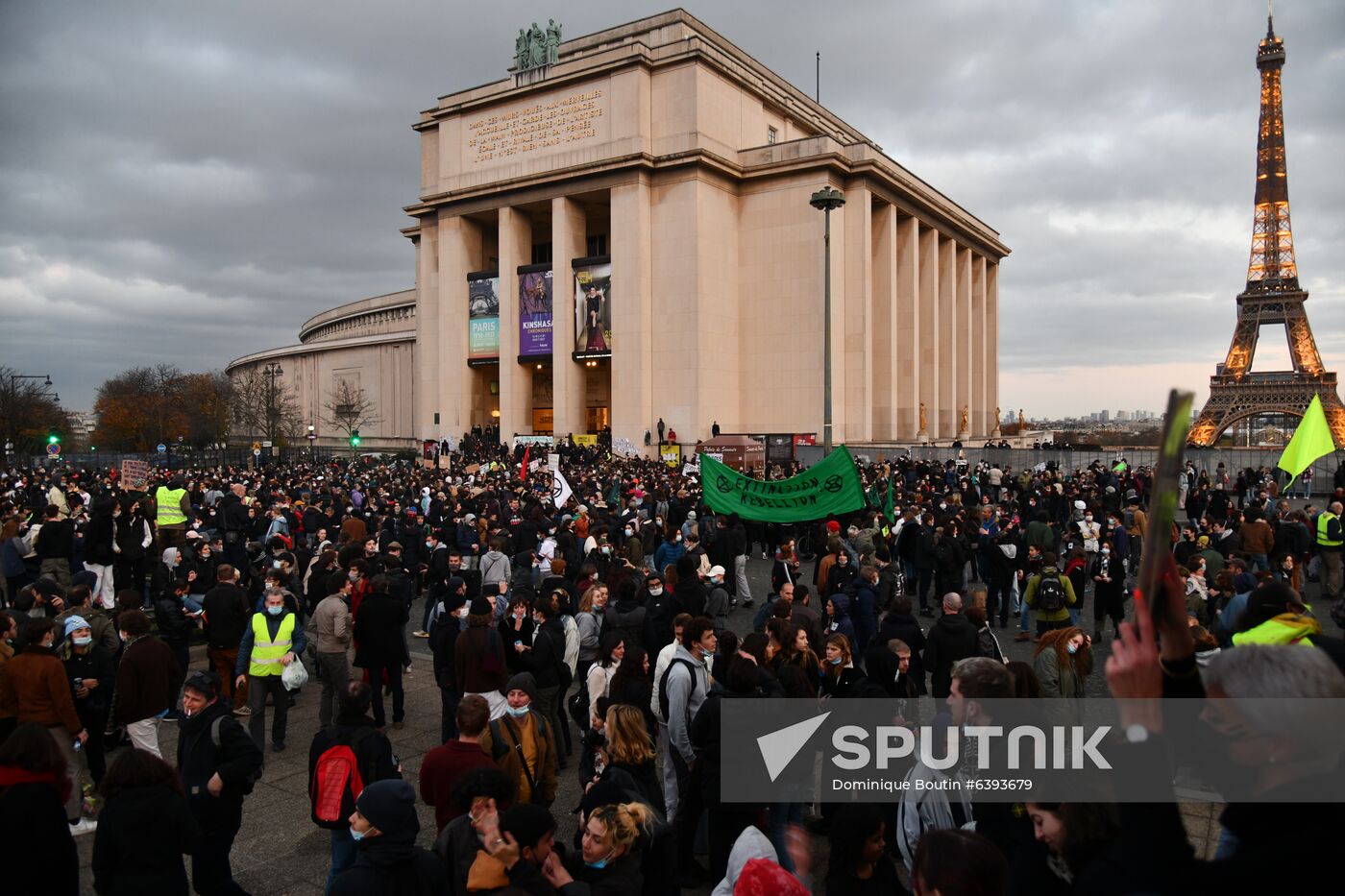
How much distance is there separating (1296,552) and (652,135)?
3638 centimetres

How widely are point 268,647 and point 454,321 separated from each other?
4360cm

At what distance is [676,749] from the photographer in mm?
5809

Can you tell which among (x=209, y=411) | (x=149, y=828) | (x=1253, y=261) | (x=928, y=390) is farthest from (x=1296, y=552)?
(x=209, y=411)

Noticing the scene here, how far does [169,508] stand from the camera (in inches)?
619

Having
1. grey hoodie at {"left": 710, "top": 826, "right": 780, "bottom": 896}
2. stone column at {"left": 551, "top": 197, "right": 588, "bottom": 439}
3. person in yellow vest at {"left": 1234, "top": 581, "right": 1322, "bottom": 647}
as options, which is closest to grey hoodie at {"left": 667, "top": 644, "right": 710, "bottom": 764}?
grey hoodie at {"left": 710, "top": 826, "right": 780, "bottom": 896}

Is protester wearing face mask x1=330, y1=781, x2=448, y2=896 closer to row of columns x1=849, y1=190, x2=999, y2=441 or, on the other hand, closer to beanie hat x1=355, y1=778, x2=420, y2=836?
beanie hat x1=355, y1=778, x2=420, y2=836

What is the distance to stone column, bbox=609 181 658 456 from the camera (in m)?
43.2

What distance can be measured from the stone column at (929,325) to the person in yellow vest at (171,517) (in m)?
44.7

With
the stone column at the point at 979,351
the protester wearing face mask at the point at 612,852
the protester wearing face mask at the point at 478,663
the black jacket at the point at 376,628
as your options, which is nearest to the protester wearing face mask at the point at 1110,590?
the protester wearing face mask at the point at 478,663

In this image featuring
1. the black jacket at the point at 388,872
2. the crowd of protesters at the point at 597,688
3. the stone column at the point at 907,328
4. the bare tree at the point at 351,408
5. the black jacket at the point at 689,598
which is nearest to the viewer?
the crowd of protesters at the point at 597,688

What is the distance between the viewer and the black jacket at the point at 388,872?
12.0 ft

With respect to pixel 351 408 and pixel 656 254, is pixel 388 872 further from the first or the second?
pixel 351 408

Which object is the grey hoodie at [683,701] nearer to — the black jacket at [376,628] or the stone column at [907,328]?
the black jacket at [376,628]

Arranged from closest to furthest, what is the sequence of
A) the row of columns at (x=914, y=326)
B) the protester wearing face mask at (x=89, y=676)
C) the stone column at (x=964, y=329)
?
the protester wearing face mask at (x=89, y=676) < the row of columns at (x=914, y=326) < the stone column at (x=964, y=329)
